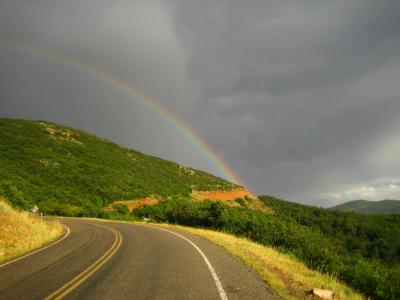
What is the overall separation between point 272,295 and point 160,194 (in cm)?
5313

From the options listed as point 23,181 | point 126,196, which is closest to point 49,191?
point 23,181

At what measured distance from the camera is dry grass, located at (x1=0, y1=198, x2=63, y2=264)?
59.0 feet

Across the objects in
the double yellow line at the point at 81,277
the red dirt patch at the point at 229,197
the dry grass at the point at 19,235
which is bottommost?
the double yellow line at the point at 81,277

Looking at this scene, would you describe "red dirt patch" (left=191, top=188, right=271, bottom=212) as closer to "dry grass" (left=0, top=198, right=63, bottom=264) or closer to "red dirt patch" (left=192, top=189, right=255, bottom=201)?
"red dirt patch" (left=192, top=189, right=255, bottom=201)

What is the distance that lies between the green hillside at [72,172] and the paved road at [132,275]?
21227 millimetres

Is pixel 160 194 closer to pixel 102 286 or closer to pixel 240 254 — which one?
pixel 240 254

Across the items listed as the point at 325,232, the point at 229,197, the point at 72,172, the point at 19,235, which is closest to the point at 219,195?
the point at 229,197

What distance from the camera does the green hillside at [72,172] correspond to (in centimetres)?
4853

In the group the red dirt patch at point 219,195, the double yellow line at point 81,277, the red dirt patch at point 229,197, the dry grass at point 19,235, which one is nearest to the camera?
the double yellow line at point 81,277

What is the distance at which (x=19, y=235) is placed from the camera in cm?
2094

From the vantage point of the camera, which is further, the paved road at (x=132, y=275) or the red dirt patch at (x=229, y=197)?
the red dirt patch at (x=229, y=197)

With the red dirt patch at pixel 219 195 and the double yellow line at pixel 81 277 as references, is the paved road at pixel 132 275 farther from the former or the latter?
the red dirt patch at pixel 219 195

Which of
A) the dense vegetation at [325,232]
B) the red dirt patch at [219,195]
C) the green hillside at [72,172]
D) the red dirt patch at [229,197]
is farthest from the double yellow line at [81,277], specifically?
the red dirt patch at [219,195]

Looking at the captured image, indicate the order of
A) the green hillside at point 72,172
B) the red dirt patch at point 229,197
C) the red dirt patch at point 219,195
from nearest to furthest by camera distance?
1. the green hillside at point 72,172
2. the red dirt patch at point 229,197
3. the red dirt patch at point 219,195
